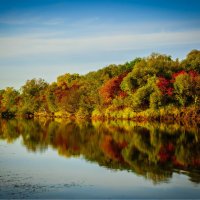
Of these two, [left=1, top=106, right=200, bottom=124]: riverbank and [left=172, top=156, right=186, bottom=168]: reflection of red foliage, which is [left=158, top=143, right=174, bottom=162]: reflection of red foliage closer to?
[left=172, top=156, right=186, bottom=168]: reflection of red foliage

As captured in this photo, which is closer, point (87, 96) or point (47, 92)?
point (87, 96)

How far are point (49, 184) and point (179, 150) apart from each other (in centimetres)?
1319

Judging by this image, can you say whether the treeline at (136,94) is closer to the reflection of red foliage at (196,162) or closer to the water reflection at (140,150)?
the water reflection at (140,150)

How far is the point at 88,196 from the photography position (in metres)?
15.7

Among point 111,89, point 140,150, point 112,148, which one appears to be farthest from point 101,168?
point 111,89

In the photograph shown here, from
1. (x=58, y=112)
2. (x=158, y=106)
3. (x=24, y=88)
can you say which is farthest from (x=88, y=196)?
(x=24, y=88)

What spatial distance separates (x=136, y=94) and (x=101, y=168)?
3953cm

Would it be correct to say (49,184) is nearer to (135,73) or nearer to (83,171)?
(83,171)

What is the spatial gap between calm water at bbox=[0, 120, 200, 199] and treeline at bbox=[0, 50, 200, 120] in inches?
936

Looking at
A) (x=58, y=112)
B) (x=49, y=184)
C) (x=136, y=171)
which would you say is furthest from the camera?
(x=58, y=112)

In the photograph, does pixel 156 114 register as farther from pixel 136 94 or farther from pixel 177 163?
pixel 177 163

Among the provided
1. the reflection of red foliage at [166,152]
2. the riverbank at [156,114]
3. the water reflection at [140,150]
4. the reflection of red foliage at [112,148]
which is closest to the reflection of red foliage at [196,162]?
the water reflection at [140,150]

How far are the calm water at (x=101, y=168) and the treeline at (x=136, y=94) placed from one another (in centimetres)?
2378

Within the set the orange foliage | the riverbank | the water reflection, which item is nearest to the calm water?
the water reflection
